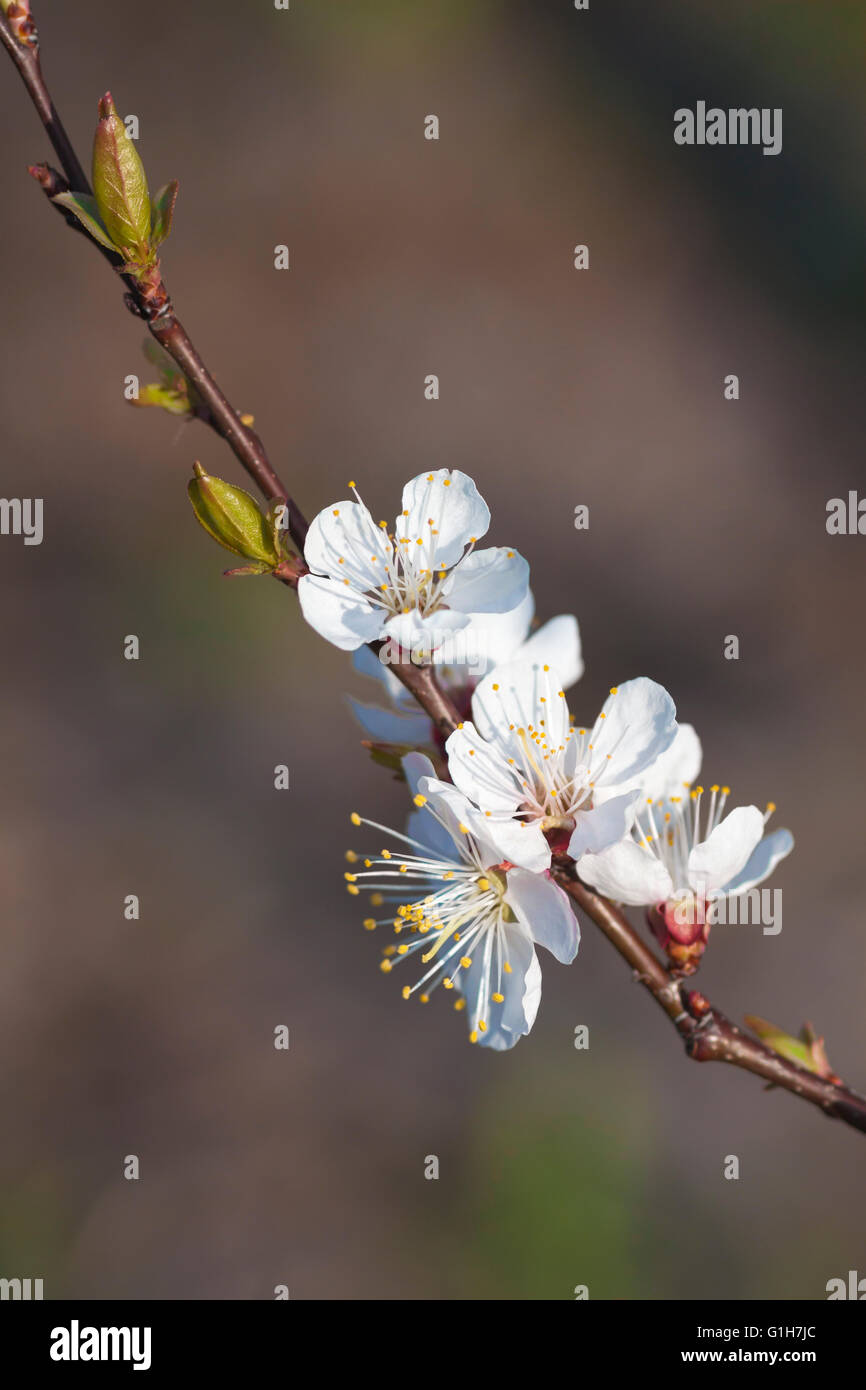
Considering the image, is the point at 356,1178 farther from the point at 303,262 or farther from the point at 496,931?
the point at 303,262

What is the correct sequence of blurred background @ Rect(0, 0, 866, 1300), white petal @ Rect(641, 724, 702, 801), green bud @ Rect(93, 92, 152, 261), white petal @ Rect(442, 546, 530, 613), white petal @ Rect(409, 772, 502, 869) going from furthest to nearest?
blurred background @ Rect(0, 0, 866, 1300), white petal @ Rect(641, 724, 702, 801), white petal @ Rect(442, 546, 530, 613), white petal @ Rect(409, 772, 502, 869), green bud @ Rect(93, 92, 152, 261)

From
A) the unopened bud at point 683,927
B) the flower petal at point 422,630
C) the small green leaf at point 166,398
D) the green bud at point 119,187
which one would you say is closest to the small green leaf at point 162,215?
the green bud at point 119,187

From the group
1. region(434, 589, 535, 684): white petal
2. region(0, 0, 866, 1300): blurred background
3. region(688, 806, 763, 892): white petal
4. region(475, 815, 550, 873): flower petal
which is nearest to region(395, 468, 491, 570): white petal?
region(434, 589, 535, 684): white petal

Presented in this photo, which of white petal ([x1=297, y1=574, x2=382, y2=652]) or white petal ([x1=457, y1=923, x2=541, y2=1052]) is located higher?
white petal ([x1=297, y1=574, x2=382, y2=652])

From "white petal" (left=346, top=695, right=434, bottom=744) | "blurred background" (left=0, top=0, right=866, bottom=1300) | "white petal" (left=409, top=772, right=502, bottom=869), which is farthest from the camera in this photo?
"blurred background" (left=0, top=0, right=866, bottom=1300)

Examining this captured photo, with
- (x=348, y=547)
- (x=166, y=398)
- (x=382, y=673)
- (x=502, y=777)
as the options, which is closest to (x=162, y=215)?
(x=166, y=398)

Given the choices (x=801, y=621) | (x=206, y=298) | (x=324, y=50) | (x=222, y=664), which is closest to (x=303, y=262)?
(x=206, y=298)

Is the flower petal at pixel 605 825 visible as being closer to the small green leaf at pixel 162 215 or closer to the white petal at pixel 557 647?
the white petal at pixel 557 647

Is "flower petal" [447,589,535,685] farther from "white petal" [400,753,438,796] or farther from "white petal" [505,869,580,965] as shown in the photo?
"white petal" [505,869,580,965]
